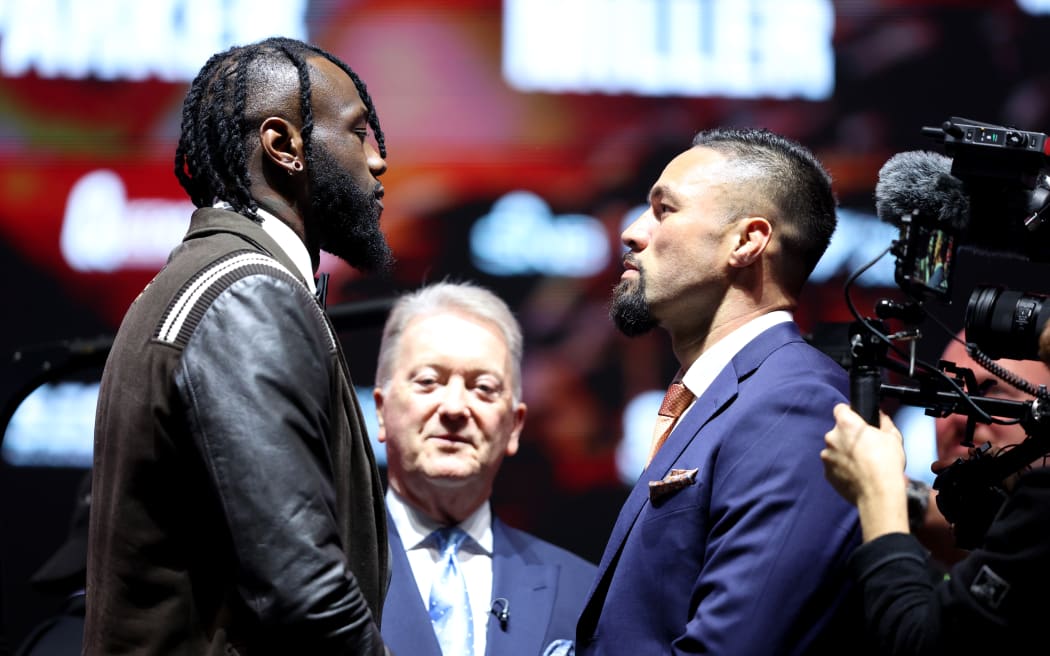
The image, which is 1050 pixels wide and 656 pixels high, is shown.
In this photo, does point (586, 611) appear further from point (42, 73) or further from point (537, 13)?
point (42, 73)

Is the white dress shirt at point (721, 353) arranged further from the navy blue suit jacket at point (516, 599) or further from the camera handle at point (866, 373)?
the navy blue suit jacket at point (516, 599)

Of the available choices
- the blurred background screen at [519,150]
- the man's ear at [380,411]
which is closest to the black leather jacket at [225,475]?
the man's ear at [380,411]

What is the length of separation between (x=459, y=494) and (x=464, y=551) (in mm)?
143

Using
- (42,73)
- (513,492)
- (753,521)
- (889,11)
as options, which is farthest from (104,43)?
(753,521)

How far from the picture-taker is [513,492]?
420 centimetres

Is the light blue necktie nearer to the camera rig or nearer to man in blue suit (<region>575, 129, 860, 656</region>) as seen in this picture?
man in blue suit (<region>575, 129, 860, 656</region>)

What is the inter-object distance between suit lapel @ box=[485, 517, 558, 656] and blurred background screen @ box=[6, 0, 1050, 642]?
0.91 m

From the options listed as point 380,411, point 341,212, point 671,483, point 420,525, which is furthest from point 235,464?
point 380,411

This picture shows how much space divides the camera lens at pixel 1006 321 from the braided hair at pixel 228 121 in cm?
116

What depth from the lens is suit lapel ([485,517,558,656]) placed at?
9.99 ft

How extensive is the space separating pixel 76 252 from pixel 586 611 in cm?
254

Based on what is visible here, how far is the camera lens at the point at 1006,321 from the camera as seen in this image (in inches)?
83.7

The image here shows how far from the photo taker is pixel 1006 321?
2.15 meters

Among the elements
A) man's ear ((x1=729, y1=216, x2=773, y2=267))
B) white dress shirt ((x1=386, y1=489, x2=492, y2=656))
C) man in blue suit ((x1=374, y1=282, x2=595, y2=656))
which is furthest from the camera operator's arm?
white dress shirt ((x1=386, y1=489, x2=492, y2=656))
